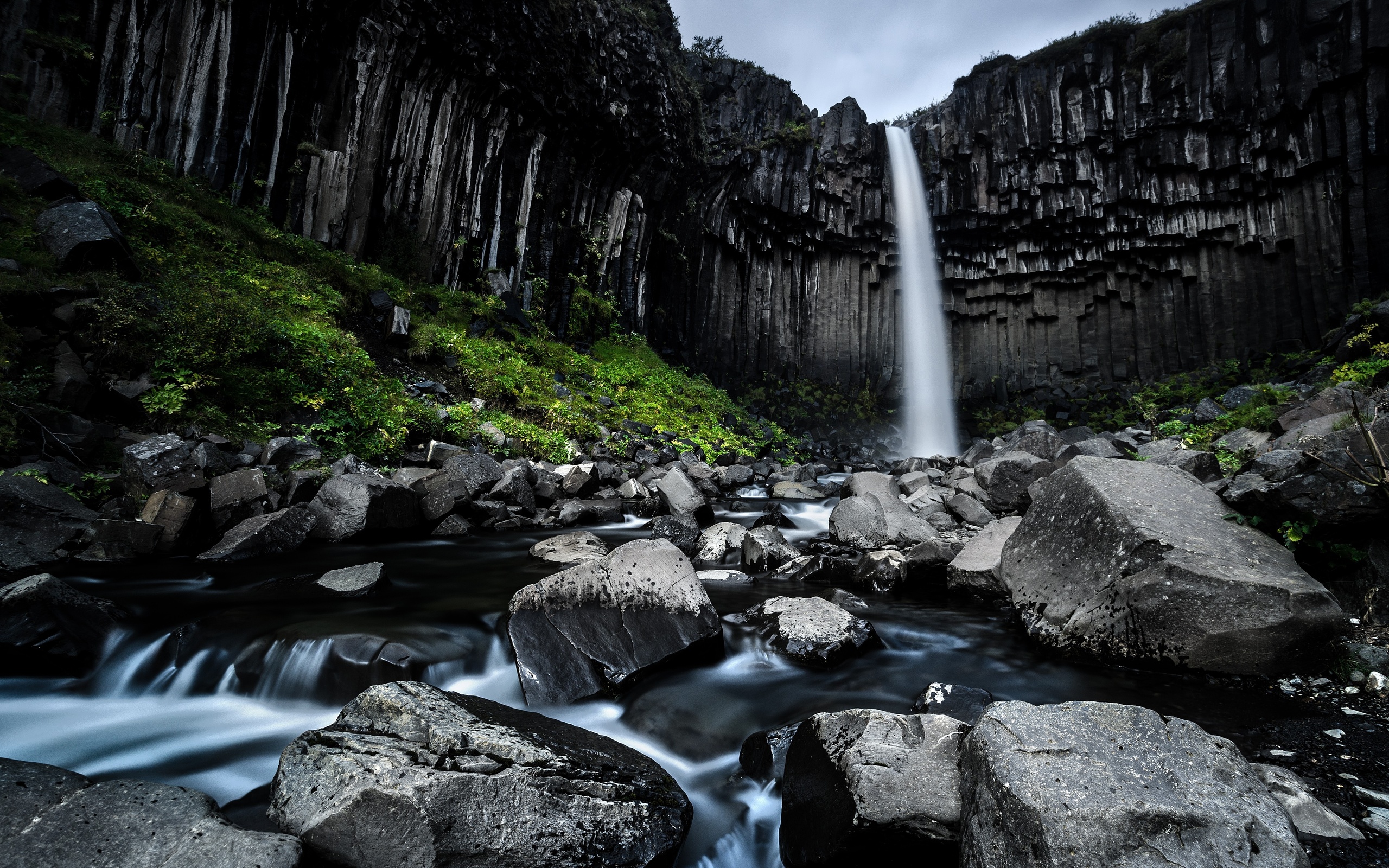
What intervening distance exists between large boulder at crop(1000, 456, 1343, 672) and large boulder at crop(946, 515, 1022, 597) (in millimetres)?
560

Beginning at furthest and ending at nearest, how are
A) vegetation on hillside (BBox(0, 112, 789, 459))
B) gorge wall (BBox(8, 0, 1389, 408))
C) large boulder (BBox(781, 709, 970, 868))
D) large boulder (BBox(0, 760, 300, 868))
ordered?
gorge wall (BBox(8, 0, 1389, 408)) → vegetation on hillside (BBox(0, 112, 789, 459)) → large boulder (BBox(781, 709, 970, 868)) → large boulder (BBox(0, 760, 300, 868))

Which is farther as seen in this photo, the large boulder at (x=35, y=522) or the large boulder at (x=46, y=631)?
the large boulder at (x=35, y=522)

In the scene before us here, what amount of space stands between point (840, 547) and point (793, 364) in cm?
2018

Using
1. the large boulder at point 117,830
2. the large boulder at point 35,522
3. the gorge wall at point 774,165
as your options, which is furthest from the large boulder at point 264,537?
the gorge wall at point 774,165

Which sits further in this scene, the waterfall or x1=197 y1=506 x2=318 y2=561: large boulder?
the waterfall

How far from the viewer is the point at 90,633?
375 cm

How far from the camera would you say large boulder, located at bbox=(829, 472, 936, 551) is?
→ 23.8 ft

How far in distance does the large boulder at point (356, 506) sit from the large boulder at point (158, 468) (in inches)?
47.1

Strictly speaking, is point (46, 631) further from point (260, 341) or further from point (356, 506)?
point (260, 341)

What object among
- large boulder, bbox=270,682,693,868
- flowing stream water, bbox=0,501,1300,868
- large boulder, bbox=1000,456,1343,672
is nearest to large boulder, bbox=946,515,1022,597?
flowing stream water, bbox=0,501,1300,868

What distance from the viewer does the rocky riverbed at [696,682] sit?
2.06 m

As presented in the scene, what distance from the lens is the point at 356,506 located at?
6.98 metres

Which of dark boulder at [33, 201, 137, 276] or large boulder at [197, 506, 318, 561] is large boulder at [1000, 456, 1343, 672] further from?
dark boulder at [33, 201, 137, 276]

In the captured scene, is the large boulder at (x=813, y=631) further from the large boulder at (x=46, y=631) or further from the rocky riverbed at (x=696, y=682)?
the large boulder at (x=46, y=631)
